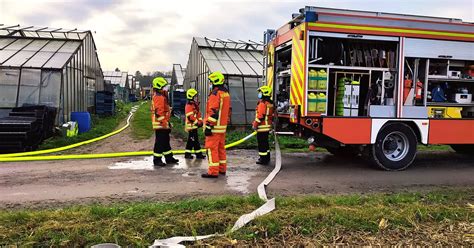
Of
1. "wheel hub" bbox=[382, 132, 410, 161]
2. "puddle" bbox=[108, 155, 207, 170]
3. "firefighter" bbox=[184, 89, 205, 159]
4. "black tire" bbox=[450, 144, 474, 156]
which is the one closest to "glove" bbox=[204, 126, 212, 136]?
"puddle" bbox=[108, 155, 207, 170]

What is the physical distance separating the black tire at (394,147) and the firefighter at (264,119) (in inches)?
83.4

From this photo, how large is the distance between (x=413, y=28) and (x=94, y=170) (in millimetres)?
6774

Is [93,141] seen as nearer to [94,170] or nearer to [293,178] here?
[94,170]

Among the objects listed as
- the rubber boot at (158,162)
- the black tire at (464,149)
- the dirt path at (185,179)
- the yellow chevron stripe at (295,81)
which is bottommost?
the dirt path at (185,179)

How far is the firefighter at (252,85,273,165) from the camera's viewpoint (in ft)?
26.6

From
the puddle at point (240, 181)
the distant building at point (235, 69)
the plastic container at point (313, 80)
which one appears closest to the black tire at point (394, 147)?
the plastic container at point (313, 80)

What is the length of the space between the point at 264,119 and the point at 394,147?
2.72 m

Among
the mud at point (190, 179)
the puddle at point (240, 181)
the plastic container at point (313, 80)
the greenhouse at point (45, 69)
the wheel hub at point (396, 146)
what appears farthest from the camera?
the greenhouse at point (45, 69)

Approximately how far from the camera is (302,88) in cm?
726

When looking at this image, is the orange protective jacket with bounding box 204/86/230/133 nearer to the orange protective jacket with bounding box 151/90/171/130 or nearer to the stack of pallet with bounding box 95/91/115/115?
the orange protective jacket with bounding box 151/90/171/130

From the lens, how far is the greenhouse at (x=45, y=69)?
13742 millimetres

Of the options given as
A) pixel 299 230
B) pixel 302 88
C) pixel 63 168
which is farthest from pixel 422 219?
pixel 63 168

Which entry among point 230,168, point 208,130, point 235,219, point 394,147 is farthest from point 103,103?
point 235,219

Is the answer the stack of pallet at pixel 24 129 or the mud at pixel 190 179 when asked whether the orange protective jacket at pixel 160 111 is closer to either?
the mud at pixel 190 179
